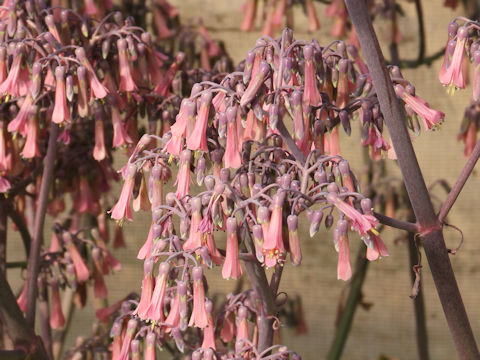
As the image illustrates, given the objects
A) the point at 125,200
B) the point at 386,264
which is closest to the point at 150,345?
the point at 125,200

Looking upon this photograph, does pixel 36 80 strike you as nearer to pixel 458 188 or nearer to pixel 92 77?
pixel 92 77

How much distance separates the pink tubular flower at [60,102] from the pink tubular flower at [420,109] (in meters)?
0.57

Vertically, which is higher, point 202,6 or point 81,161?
point 202,6

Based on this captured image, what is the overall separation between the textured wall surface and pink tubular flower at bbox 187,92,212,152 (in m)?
2.43

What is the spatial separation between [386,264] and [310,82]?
2.59 metres

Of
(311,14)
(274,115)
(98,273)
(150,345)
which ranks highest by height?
(311,14)

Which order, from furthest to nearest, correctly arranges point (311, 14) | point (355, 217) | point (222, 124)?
point (311, 14) < point (222, 124) < point (355, 217)

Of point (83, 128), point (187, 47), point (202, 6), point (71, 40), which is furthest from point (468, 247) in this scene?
point (71, 40)

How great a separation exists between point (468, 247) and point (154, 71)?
2408 millimetres

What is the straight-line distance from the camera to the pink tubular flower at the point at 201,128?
115cm

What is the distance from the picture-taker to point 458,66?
1.23 metres

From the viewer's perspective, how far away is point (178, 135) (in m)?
1.18

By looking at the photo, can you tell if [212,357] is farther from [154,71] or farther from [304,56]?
[154,71]

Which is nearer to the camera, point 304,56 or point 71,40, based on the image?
point 304,56
